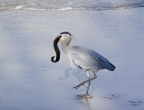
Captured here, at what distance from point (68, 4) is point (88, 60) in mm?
8303

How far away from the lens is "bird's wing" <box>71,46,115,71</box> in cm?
535

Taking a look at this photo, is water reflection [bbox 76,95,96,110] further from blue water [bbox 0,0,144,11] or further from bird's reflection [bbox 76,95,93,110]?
blue water [bbox 0,0,144,11]

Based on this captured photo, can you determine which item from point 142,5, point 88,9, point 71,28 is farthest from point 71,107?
point 142,5

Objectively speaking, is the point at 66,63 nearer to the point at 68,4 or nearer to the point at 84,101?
the point at 84,101

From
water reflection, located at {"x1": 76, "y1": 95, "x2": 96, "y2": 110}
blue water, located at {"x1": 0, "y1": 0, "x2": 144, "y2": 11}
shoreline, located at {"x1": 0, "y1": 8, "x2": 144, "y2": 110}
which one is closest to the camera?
water reflection, located at {"x1": 76, "y1": 95, "x2": 96, "y2": 110}

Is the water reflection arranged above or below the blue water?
below

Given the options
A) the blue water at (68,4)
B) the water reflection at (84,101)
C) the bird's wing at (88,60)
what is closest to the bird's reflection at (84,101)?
the water reflection at (84,101)

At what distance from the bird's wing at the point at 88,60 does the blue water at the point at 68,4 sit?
711 centimetres

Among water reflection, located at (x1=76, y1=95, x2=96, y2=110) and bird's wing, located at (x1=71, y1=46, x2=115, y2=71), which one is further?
bird's wing, located at (x1=71, y1=46, x2=115, y2=71)

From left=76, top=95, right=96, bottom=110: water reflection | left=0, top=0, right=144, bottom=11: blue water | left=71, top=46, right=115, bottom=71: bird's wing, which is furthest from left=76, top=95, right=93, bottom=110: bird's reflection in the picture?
left=0, top=0, right=144, bottom=11: blue water

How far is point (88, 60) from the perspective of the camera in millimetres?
5352

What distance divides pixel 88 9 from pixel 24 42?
4.40m

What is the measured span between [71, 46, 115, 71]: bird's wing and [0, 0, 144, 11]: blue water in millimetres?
7111

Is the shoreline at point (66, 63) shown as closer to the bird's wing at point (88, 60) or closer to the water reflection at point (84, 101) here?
the water reflection at point (84, 101)
